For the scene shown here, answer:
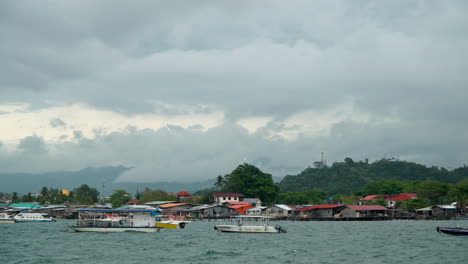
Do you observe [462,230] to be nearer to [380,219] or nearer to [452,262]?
[452,262]

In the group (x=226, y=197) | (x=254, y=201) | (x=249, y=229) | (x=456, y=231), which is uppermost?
(x=226, y=197)

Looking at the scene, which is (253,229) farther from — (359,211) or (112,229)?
(359,211)

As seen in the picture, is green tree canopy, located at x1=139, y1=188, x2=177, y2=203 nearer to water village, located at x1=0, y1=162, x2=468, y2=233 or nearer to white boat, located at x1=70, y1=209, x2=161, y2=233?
water village, located at x1=0, y1=162, x2=468, y2=233

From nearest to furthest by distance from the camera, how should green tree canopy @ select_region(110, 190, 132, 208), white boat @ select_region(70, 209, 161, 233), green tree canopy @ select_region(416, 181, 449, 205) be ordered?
white boat @ select_region(70, 209, 161, 233), green tree canopy @ select_region(416, 181, 449, 205), green tree canopy @ select_region(110, 190, 132, 208)

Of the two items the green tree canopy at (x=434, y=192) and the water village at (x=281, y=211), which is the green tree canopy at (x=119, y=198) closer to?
the water village at (x=281, y=211)

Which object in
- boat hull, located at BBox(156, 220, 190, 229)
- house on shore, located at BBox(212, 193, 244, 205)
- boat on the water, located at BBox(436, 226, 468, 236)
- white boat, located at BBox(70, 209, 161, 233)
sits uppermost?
house on shore, located at BBox(212, 193, 244, 205)

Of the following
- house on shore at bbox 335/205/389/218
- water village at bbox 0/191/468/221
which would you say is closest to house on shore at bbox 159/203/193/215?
water village at bbox 0/191/468/221

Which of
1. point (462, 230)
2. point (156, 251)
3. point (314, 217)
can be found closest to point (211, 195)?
point (314, 217)

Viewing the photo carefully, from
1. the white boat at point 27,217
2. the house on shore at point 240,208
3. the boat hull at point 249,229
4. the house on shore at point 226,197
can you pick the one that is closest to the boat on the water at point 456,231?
the boat hull at point 249,229

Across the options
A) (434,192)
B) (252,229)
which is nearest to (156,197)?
(434,192)

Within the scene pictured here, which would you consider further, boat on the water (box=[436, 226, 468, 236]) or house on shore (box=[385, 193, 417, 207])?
house on shore (box=[385, 193, 417, 207])

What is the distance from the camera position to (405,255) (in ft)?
120

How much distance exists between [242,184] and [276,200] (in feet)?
35.0

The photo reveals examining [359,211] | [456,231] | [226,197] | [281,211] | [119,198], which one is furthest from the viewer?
[119,198]
